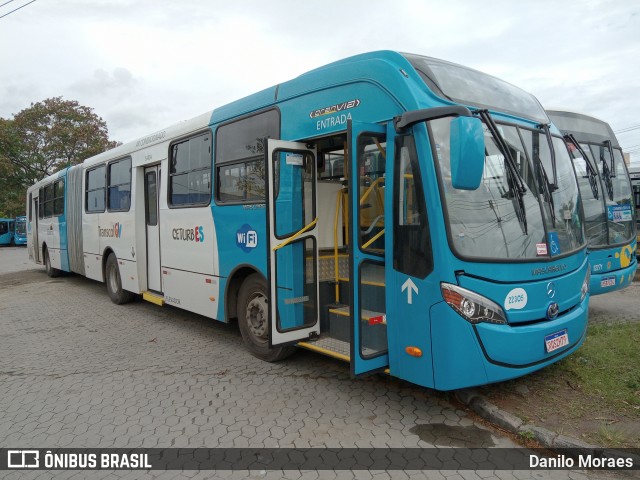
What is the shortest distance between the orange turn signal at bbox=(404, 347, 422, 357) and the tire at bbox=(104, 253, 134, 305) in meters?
7.29

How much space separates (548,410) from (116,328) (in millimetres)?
6551

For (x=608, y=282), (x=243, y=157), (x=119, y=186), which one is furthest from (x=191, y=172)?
(x=608, y=282)

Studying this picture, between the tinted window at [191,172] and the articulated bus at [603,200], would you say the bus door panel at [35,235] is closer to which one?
the tinted window at [191,172]

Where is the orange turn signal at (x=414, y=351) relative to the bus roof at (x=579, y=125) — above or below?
below

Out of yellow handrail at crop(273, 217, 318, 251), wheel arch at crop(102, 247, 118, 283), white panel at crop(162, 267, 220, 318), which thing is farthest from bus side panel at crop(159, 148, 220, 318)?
wheel arch at crop(102, 247, 118, 283)

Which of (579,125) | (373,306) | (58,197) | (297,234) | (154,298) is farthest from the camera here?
(58,197)

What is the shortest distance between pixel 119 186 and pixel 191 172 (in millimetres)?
3160

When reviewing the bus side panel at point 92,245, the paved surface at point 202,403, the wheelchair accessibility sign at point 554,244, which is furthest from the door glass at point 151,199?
the wheelchair accessibility sign at point 554,244

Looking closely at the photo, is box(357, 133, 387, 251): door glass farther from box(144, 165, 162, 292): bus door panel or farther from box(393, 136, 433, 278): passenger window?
box(144, 165, 162, 292): bus door panel

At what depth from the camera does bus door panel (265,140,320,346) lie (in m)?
4.70

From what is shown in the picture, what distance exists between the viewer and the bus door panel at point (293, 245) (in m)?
4.70

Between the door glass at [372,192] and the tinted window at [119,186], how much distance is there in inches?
233

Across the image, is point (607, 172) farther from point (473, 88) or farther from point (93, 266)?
point (93, 266)

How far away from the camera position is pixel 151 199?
818cm
